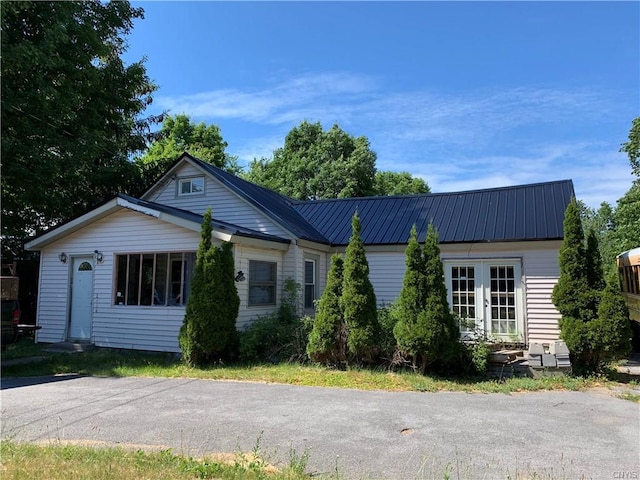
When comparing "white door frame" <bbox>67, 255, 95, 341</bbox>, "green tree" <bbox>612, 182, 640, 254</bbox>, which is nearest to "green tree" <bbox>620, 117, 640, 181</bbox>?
"green tree" <bbox>612, 182, 640, 254</bbox>

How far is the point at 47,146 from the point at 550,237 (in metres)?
14.5

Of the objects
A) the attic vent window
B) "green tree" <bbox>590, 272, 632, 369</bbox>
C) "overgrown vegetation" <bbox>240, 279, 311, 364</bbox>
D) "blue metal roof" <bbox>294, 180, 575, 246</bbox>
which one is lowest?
"overgrown vegetation" <bbox>240, 279, 311, 364</bbox>

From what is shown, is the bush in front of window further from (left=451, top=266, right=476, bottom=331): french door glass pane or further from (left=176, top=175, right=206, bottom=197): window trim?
(left=176, top=175, right=206, bottom=197): window trim

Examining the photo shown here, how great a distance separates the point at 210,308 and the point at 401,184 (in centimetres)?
3215

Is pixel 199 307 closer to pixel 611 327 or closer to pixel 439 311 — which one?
pixel 439 311

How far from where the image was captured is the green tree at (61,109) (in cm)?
1295

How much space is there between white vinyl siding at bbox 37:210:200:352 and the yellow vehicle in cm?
1234

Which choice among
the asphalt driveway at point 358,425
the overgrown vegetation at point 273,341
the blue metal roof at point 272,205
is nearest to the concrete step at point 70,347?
the asphalt driveway at point 358,425

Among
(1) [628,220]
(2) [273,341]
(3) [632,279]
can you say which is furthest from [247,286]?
(1) [628,220]

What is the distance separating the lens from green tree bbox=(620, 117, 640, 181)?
91.0ft

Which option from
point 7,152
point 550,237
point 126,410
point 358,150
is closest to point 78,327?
point 7,152

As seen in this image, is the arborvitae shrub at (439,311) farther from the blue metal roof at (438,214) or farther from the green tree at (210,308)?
the green tree at (210,308)

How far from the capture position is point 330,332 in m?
9.27

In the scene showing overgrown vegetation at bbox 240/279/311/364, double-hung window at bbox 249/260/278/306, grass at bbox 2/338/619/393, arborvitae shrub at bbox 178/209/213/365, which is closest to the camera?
grass at bbox 2/338/619/393
